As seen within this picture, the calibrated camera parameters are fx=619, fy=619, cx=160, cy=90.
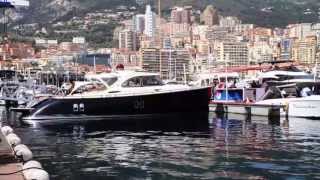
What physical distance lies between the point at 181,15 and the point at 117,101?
144422 mm

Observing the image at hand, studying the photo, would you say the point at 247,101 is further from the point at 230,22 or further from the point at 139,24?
the point at 230,22

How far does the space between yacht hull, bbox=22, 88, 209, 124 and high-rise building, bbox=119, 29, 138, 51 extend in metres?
106

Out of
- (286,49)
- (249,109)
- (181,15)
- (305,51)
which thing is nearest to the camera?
(249,109)

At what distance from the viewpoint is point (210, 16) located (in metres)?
185

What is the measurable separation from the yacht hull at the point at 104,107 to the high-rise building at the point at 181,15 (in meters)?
138

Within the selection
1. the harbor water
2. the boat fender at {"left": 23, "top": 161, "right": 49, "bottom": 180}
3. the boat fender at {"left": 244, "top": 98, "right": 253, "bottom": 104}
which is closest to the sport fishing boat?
the harbor water

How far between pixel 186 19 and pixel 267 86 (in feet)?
451

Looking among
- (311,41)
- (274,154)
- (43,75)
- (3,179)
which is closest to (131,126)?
(274,154)

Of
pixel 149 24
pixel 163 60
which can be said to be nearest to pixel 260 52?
pixel 149 24

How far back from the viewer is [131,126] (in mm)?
30719

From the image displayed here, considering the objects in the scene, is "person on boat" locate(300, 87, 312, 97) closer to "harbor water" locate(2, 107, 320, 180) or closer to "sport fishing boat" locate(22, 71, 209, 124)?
"sport fishing boat" locate(22, 71, 209, 124)

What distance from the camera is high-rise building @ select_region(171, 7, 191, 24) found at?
568ft

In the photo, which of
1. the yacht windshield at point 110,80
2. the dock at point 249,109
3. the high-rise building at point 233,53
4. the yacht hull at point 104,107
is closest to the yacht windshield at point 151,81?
the yacht hull at point 104,107

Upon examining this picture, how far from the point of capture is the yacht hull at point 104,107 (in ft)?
115
